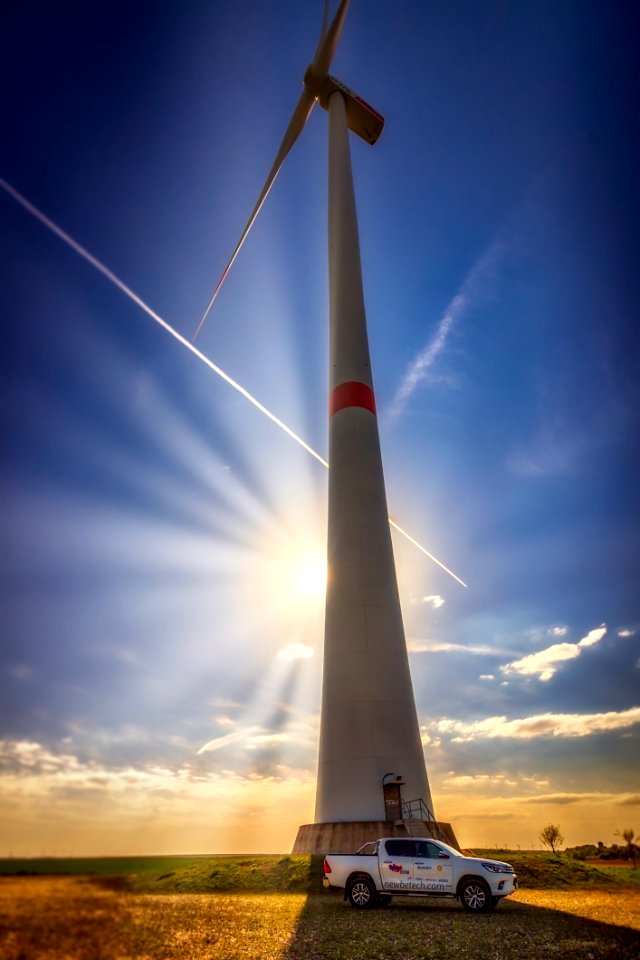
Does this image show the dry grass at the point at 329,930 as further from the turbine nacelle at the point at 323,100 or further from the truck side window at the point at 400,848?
the turbine nacelle at the point at 323,100

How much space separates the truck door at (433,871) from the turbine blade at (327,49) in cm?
5777

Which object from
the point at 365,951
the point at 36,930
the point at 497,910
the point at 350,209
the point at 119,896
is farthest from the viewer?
the point at 350,209

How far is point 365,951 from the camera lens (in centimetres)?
1002

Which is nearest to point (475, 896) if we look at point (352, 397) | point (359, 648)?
point (359, 648)

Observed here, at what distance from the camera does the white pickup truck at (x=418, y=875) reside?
15.1 meters

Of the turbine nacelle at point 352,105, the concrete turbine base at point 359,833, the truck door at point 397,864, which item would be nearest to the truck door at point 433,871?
the truck door at point 397,864

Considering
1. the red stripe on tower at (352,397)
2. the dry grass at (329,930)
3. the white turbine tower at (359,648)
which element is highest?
the red stripe on tower at (352,397)

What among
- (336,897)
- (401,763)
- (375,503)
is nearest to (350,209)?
(375,503)

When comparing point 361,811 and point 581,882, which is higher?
point 361,811

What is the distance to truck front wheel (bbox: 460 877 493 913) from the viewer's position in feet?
49.2

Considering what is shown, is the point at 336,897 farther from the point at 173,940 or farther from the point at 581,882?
the point at 173,940

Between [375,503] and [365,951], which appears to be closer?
[365,951]

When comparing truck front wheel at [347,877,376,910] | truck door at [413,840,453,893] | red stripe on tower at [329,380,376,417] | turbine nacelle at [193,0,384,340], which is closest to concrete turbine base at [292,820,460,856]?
truck front wheel at [347,877,376,910]

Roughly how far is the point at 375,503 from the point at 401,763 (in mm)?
12368
